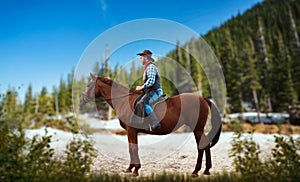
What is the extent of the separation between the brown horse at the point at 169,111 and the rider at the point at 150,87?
16cm

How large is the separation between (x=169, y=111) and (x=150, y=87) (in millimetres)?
645

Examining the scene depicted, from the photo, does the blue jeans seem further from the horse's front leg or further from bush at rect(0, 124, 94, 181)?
bush at rect(0, 124, 94, 181)

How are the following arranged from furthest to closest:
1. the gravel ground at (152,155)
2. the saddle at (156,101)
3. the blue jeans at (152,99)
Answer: the gravel ground at (152,155) < the saddle at (156,101) < the blue jeans at (152,99)

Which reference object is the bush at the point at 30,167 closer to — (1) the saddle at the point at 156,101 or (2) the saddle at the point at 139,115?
(2) the saddle at the point at 139,115

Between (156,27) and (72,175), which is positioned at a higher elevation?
(156,27)

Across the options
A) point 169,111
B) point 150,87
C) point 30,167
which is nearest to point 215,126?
point 169,111

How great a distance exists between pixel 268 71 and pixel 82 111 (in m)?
28.0

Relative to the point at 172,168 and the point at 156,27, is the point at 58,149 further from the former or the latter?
the point at 156,27

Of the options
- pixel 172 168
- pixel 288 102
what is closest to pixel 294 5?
pixel 288 102

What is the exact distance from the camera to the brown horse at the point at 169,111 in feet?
17.3

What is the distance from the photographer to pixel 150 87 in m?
5.11

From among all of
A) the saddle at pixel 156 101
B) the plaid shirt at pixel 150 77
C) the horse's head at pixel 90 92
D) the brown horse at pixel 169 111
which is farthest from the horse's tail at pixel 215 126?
the horse's head at pixel 90 92

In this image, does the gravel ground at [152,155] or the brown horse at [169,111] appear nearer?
the brown horse at [169,111]

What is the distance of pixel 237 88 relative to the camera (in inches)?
1073
